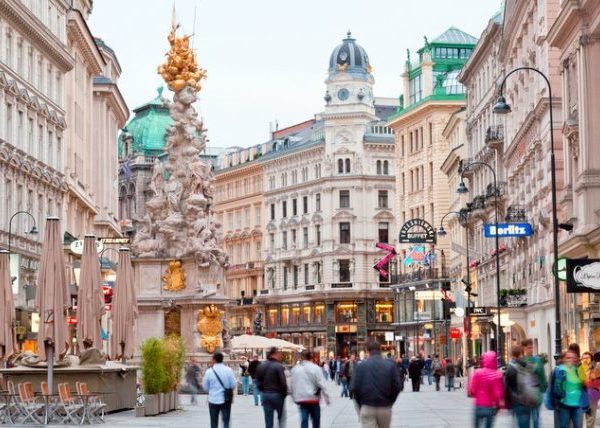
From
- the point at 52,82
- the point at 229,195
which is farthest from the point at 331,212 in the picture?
the point at 52,82

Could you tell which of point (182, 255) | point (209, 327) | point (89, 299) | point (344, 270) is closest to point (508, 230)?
point (209, 327)

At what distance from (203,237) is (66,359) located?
70.4 feet

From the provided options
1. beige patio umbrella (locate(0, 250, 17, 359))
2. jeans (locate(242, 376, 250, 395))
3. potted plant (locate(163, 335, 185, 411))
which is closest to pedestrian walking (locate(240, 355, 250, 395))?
jeans (locate(242, 376, 250, 395))

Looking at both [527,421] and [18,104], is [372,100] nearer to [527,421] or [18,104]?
[18,104]

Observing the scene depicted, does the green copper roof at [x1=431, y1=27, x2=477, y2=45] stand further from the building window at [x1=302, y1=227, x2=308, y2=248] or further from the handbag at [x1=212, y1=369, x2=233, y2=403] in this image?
the handbag at [x1=212, y1=369, x2=233, y2=403]

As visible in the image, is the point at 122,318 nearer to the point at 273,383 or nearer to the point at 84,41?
the point at 273,383

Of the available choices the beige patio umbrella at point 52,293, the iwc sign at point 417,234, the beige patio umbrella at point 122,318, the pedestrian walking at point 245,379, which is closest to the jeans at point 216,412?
the beige patio umbrella at point 52,293

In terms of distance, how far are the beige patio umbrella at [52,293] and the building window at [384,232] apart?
10727 cm

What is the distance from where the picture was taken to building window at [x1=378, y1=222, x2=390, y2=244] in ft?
463

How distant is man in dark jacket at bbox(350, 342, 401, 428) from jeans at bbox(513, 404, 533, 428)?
2954 millimetres

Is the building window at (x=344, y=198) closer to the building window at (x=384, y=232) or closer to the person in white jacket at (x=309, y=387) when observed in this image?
the building window at (x=384, y=232)

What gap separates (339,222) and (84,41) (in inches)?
2145

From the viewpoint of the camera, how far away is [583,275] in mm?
33250

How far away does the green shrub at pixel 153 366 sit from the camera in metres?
36.6
